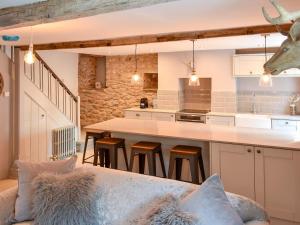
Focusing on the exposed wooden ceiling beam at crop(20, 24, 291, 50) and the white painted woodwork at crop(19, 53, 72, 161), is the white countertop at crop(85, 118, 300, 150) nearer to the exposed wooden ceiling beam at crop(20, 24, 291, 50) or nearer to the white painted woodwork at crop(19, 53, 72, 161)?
the exposed wooden ceiling beam at crop(20, 24, 291, 50)

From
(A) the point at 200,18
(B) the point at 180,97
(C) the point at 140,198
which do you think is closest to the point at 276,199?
(C) the point at 140,198

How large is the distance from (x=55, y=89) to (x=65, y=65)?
114 centimetres

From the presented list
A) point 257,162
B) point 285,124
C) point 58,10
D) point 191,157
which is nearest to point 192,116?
point 285,124

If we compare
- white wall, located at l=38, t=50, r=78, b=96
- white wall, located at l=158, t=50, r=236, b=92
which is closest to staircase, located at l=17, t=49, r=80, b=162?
white wall, located at l=38, t=50, r=78, b=96

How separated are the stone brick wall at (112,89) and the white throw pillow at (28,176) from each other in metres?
5.16

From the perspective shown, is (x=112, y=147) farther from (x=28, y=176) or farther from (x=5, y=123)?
(x=5, y=123)

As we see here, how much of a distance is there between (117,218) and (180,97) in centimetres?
506

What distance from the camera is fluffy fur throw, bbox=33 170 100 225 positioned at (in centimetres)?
228

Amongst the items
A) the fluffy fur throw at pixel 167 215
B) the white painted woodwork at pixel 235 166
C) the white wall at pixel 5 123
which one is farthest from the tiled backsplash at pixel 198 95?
the fluffy fur throw at pixel 167 215

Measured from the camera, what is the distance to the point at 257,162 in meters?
3.54

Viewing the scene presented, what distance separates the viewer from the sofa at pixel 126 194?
2385mm

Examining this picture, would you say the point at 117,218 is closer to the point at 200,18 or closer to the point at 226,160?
the point at 226,160

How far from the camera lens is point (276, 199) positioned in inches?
136

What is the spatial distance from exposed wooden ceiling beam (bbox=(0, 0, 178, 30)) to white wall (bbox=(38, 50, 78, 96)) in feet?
14.7
